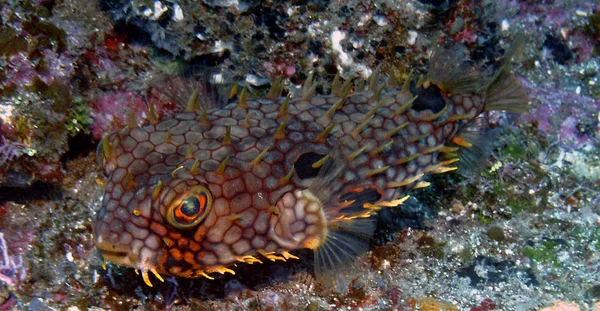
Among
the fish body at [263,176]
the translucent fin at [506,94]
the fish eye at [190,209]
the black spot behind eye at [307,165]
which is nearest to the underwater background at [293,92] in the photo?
the translucent fin at [506,94]

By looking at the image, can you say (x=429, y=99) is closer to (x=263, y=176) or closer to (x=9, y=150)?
(x=263, y=176)

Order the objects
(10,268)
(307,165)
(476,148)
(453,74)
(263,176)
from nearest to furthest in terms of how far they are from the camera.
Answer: (263,176) → (307,165) → (10,268) → (453,74) → (476,148)

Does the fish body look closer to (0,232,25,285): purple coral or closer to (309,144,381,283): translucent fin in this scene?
(309,144,381,283): translucent fin

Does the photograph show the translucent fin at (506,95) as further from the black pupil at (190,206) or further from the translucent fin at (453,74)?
the black pupil at (190,206)

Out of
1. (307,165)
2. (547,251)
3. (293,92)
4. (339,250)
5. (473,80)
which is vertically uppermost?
(293,92)

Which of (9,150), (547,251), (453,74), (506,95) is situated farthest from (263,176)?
(547,251)

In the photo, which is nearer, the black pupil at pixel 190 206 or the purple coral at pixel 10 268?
the black pupil at pixel 190 206
